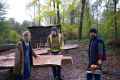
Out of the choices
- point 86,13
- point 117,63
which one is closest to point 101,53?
point 117,63

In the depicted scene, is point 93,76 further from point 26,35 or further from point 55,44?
point 26,35

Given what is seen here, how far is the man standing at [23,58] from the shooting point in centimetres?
833

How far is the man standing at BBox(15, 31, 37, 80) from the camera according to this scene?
8328 millimetres

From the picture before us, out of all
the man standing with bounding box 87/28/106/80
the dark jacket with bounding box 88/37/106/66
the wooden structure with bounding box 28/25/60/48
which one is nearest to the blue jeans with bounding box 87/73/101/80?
the man standing with bounding box 87/28/106/80

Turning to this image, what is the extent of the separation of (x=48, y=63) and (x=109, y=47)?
1689cm

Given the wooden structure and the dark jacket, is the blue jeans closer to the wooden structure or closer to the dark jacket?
the dark jacket

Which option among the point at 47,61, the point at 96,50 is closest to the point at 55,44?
the point at 47,61

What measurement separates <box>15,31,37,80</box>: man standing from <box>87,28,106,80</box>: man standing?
1719 millimetres

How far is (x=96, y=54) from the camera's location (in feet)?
29.5

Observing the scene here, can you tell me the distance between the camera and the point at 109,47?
83.8ft

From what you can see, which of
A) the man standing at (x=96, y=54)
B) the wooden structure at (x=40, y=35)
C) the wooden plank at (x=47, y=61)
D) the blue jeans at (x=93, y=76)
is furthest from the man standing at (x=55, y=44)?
the wooden structure at (x=40, y=35)

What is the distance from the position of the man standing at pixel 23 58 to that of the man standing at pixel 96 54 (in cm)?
172

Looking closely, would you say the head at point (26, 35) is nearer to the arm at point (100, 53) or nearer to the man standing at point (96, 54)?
the man standing at point (96, 54)

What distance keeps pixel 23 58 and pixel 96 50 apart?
2.03 metres
